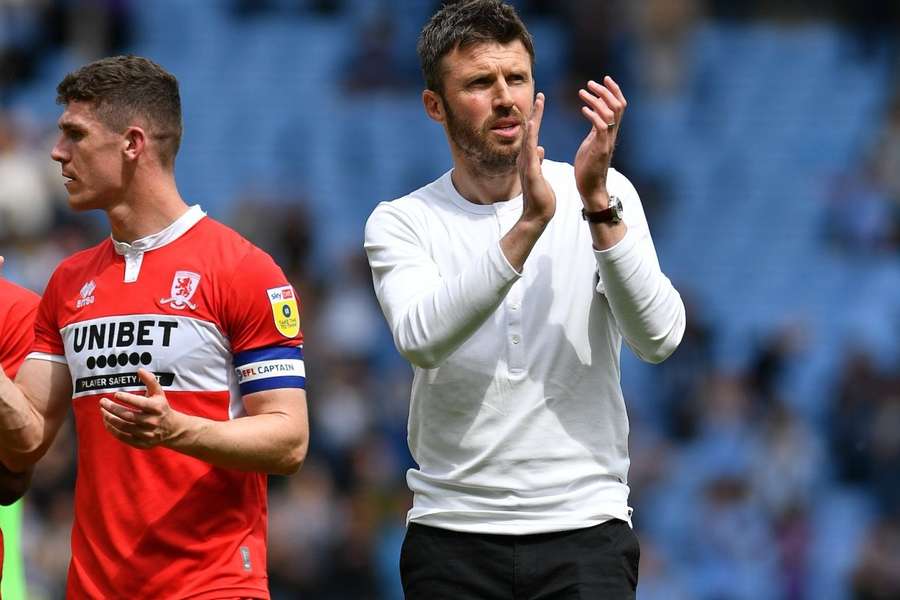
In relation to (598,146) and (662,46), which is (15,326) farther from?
(662,46)

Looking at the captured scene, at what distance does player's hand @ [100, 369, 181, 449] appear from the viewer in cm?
416

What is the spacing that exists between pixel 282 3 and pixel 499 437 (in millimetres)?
13868

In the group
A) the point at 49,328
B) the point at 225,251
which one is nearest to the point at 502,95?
the point at 225,251

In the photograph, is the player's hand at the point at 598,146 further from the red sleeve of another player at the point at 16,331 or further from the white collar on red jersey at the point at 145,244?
the red sleeve of another player at the point at 16,331

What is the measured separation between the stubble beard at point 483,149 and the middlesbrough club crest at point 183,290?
33.2 inches

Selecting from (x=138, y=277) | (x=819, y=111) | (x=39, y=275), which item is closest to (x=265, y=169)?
(x=39, y=275)

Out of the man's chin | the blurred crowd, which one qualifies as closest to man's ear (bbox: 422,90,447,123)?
the man's chin

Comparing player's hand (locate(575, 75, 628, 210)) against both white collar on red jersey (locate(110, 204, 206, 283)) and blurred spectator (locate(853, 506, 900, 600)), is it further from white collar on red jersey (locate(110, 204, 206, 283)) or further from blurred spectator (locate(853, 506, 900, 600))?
blurred spectator (locate(853, 506, 900, 600))

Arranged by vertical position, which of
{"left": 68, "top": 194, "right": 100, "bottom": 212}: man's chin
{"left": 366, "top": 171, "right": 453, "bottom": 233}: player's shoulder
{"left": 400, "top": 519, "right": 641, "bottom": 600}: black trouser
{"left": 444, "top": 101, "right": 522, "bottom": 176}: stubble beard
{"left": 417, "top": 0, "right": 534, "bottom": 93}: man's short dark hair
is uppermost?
{"left": 417, "top": 0, "right": 534, "bottom": 93}: man's short dark hair

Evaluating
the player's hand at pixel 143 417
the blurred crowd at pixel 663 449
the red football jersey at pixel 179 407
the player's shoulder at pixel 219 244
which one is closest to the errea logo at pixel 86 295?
the red football jersey at pixel 179 407

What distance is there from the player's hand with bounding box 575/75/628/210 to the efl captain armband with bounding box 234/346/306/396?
956 mm

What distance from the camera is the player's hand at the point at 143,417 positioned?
13.7 ft

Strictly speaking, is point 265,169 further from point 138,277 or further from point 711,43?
point 138,277

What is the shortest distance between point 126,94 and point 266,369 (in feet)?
2.98
